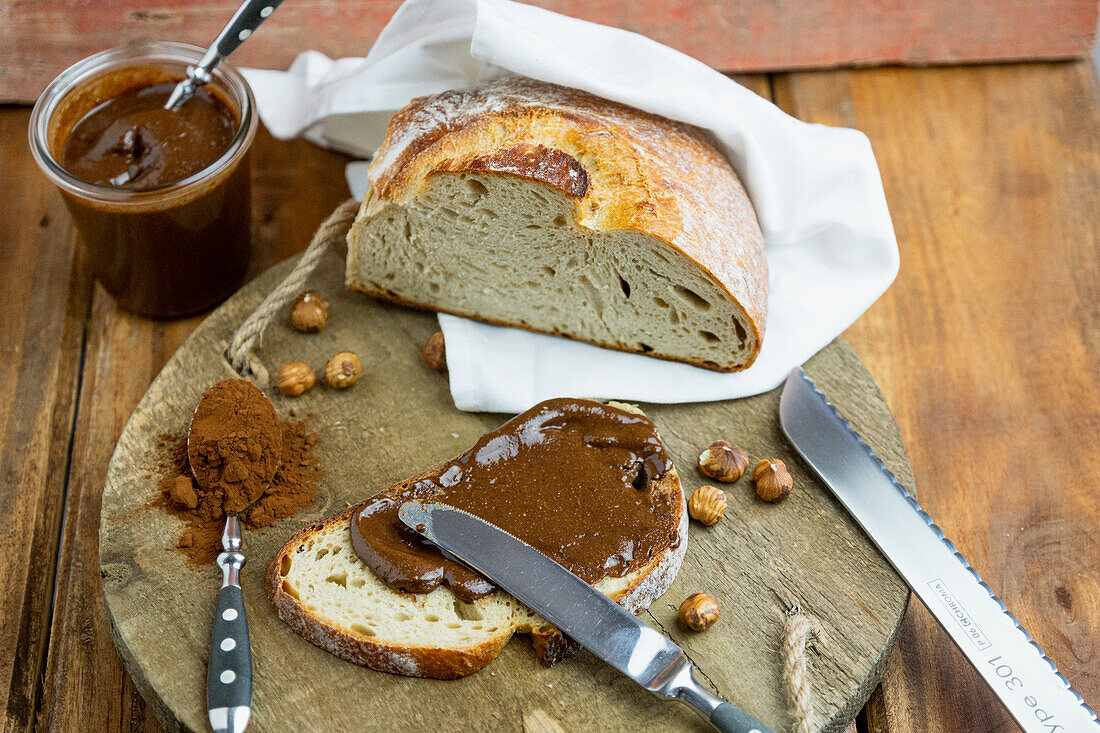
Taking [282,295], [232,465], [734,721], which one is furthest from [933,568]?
[282,295]

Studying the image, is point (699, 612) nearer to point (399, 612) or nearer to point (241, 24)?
point (399, 612)

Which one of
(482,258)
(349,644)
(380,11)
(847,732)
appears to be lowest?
(847,732)

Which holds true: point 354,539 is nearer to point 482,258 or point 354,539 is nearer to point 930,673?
point 482,258

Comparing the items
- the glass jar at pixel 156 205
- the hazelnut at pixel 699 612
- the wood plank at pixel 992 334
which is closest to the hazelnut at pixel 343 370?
the glass jar at pixel 156 205

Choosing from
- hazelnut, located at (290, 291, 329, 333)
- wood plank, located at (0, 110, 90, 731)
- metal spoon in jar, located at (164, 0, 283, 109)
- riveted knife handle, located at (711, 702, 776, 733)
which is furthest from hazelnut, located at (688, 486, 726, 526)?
metal spoon in jar, located at (164, 0, 283, 109)

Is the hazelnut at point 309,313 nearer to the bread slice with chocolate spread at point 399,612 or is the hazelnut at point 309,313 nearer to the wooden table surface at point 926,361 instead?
the wooden table surface at point 926,361

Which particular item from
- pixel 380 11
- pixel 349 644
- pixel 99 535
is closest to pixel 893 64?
pixel 380 11
